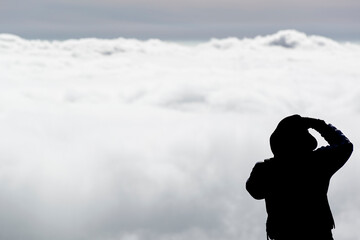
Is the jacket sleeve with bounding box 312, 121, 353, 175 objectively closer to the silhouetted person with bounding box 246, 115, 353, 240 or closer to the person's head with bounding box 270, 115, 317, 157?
the silhouetted person with bounding box 246, 115, 353, 240

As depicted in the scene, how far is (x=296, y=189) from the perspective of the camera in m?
5.61

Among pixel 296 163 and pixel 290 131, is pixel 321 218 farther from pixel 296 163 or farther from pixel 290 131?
pixel 290 131

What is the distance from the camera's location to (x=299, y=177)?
18.3 ft

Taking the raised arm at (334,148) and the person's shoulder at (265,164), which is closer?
the raised arm at (334,148)

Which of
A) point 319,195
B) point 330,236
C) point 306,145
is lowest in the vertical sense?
point 330,236

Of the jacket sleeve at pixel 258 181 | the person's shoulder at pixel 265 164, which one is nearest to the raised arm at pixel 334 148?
the person's shoulder at pixel 265 164

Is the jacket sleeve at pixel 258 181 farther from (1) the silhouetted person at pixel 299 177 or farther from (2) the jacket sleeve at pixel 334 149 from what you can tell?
(2) the jacket sleeve at pixel 334 149

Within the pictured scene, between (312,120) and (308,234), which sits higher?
(312,120)

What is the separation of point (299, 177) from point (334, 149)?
517mm

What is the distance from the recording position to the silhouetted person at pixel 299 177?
5.41 metres

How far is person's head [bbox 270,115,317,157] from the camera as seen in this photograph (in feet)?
17.6

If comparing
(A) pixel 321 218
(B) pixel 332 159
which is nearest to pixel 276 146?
(B) pixel 332 159

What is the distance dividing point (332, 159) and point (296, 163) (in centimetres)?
39

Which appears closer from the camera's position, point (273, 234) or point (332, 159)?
point (332, 159)
